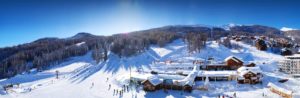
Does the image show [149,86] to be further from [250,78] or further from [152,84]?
[250,78]

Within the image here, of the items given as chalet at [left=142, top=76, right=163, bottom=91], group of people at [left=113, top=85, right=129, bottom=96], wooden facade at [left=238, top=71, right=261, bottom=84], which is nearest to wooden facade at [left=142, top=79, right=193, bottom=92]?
chalet at [left=142, top=76, right=163, bottom=91]

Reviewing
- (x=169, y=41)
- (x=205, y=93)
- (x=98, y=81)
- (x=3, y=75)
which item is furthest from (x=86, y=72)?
(x=169, y=41)

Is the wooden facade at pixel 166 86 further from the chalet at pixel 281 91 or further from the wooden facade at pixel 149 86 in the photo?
the chalet at pixel 281 91

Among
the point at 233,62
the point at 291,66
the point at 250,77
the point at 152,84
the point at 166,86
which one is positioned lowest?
the point at 166,86

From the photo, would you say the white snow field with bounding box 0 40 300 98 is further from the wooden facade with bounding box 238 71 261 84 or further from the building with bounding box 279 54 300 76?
the building with bounding box 279 54 300 76

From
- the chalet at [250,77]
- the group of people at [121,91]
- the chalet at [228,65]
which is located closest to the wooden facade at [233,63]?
the chalet at [228,65]

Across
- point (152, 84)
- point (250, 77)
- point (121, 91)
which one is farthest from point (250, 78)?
point (121, 91)

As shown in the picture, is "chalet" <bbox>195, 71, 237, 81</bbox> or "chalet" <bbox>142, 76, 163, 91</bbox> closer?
"chalet" <bbox>142, 76, 163, 91</bbox>

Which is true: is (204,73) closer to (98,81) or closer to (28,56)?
(98,81)

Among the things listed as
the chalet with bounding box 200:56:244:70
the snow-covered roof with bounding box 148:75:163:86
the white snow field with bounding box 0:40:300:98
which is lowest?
the white snow field with bounding box 0:40:300:98
